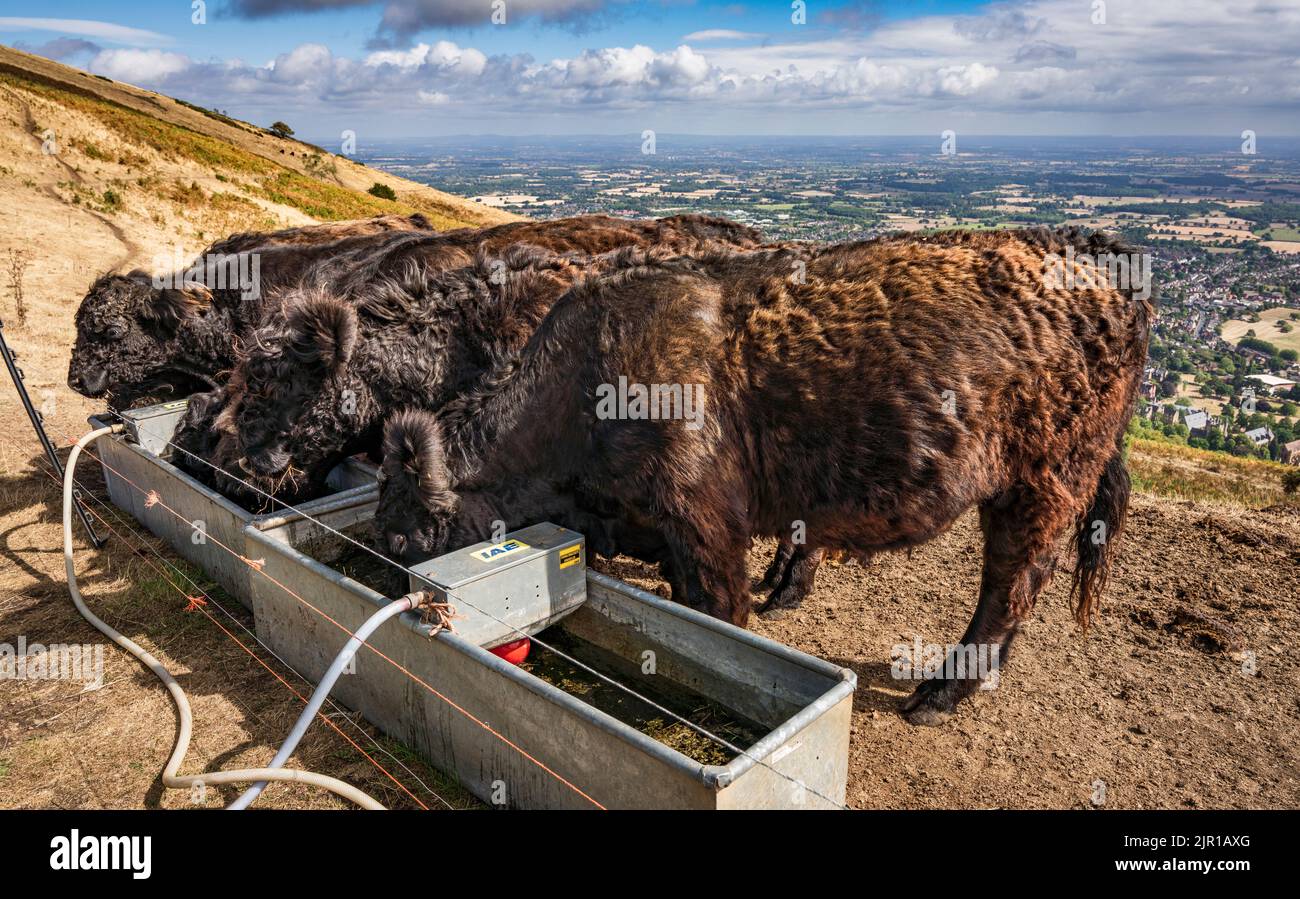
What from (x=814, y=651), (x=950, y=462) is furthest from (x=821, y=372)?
(x=814, y=651)

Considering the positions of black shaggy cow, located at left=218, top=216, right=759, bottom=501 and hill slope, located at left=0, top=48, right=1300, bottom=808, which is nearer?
hill slope, located at left=0, top=48, right=1300, bottom=808

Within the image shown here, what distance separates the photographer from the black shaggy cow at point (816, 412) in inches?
157

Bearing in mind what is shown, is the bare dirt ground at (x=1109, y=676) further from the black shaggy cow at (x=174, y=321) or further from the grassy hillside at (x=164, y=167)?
the grassy hillside at (x=164, y=167)

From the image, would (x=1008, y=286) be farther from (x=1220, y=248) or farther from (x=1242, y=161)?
(x=1242, y=161)

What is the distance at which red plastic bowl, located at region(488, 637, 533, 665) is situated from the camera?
414cm

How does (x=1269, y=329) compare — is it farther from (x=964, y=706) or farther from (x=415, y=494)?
(x=415, y=494)

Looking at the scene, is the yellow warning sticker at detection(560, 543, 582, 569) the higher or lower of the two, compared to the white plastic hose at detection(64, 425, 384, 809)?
higher

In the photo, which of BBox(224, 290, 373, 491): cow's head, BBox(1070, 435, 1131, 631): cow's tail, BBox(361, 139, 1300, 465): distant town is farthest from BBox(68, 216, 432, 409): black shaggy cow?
BBox(1070, 435, 1131, 631): cow's tail

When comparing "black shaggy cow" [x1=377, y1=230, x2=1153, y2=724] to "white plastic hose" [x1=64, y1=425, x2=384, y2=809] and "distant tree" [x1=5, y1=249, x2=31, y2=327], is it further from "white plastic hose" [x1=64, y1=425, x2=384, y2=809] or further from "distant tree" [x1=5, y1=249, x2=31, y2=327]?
"distant tree" [x1=5, y1=249, x2=31, y2=327]

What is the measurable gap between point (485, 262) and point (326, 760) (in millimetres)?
3316

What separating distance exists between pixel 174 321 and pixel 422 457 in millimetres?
4872

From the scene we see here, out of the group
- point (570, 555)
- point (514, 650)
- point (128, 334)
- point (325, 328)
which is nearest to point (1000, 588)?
point (570, 555)

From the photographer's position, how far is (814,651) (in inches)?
208

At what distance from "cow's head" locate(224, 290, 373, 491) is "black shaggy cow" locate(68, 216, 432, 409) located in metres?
2.15
